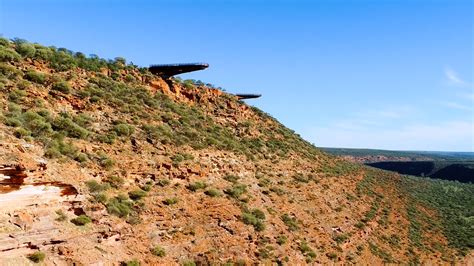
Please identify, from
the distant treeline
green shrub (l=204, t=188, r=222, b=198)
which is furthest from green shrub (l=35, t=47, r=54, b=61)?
the distant treeline

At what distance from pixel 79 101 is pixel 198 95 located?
19254mm

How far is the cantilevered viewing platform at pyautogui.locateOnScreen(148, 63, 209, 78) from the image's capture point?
39028 millimetres

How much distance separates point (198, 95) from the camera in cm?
A: 4459

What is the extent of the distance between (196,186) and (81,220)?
385 inches

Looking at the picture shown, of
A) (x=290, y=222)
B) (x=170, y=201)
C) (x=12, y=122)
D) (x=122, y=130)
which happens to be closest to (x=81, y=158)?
(x=12, y=122)

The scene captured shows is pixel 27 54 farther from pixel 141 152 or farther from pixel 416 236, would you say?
pixel 416 236

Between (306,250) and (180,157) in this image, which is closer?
(306,250)

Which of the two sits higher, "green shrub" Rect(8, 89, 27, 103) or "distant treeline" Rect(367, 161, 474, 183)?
"green shrub" Rect(8, 89, 27, 103)

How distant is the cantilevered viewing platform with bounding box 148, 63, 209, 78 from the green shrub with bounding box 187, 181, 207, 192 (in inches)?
636

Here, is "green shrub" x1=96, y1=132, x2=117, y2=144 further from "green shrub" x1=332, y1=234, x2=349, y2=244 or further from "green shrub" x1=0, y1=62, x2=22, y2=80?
"green shrub" x1=332, y1=234, x2=349, y2=244

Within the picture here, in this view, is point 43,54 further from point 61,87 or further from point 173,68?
point 173,68

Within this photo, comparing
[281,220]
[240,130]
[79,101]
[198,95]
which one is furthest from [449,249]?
[79,101]

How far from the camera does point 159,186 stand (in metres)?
23.2

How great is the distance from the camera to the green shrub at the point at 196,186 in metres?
25.3
